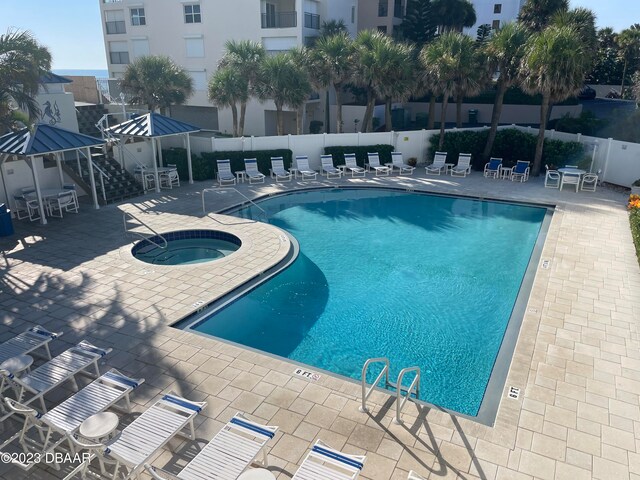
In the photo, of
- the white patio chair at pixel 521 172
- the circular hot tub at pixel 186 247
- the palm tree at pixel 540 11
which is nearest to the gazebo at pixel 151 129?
the circular hot tub at pixel 186 247

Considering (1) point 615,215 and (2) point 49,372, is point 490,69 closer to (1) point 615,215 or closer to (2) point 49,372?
(1) point 615,215

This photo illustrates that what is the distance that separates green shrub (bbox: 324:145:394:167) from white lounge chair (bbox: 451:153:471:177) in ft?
10.6

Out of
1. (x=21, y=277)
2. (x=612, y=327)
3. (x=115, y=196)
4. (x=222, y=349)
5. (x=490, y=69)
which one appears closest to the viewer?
(x=222, y=349)

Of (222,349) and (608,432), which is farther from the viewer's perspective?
(222,349)

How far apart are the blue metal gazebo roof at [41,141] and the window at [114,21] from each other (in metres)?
22.7

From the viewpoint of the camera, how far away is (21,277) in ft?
37.0

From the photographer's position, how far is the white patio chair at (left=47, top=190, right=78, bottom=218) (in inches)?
623

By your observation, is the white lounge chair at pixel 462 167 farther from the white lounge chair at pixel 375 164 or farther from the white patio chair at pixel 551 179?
the white patio chair at pixel 551 179

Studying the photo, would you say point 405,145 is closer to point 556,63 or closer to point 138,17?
point 556,63

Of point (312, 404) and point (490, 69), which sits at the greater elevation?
point (490, 69)

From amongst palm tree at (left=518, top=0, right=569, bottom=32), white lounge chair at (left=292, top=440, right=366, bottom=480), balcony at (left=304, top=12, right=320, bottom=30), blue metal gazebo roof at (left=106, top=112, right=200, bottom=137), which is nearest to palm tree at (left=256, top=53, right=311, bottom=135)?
blue metal gazebo roof at (left=106, top=112, right=200, bottom=137)

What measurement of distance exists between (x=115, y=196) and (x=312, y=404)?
13.9m

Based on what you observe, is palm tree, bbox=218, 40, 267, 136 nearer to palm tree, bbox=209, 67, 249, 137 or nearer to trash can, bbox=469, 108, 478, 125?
palm tree, bbox=209, 67, 249, 137

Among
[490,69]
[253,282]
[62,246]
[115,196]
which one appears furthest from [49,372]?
[490,69]
